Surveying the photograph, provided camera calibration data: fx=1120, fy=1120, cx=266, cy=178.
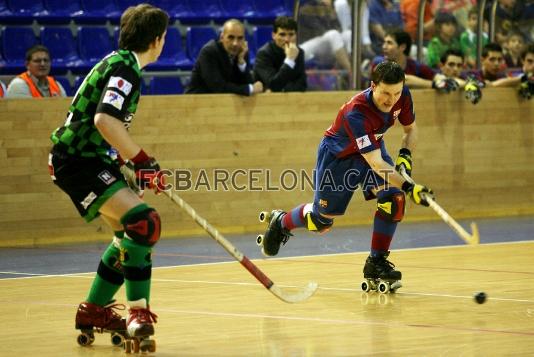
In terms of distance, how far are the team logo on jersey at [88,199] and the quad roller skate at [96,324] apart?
1.81 feet

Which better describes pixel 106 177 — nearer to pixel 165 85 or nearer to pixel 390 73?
A: pixel 390 73

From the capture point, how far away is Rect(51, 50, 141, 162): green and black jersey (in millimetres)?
5535

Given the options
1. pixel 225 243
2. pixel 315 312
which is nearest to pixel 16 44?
pixel 315 312

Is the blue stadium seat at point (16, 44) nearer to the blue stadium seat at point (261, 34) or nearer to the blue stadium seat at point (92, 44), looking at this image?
the blue stadium seat at point (92, 44)

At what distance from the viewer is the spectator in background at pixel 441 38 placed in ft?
44.0

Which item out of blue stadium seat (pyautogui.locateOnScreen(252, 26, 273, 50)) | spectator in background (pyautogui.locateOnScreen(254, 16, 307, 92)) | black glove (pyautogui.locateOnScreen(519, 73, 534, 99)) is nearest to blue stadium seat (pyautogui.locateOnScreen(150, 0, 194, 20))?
blue stadium seat (pyautogui.locateOnScreen(252, 26, 273, 50))

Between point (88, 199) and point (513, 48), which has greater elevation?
point (88, 199)

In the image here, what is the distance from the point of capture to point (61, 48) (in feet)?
40.1

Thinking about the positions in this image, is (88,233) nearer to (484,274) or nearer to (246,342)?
(484,274)

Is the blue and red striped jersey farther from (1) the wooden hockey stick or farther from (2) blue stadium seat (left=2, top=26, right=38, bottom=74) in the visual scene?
(2) blue stadium seat (left=2, top=26, right=38, bottom=74)

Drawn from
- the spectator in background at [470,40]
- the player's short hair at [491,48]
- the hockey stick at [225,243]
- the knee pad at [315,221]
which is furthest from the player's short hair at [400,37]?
the hockey stick at [225,243]

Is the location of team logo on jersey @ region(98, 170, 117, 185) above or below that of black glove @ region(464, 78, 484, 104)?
above

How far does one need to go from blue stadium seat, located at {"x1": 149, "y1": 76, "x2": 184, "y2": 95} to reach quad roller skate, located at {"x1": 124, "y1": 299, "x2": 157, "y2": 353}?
6805 millimetres

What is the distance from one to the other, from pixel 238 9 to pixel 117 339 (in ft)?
26.1
